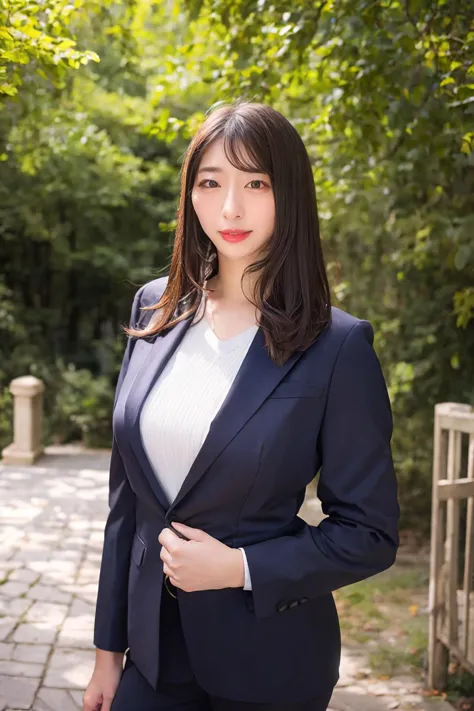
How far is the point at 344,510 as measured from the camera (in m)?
1.69

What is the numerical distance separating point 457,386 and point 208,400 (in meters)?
4.66

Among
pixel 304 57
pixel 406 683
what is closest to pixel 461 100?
pixel 304 57

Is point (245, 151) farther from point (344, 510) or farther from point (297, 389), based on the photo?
point (344, 510)

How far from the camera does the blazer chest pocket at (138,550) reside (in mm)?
1838

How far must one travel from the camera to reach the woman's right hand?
192 centimetres

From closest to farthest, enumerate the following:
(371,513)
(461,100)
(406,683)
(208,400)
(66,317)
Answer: (371,513), (208,400), (461,100), (406,683), (66,317)

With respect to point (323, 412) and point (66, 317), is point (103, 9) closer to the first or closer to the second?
point (323, 412)

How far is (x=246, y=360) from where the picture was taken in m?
1.76

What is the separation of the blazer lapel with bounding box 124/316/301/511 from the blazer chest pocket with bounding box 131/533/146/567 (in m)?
0.14

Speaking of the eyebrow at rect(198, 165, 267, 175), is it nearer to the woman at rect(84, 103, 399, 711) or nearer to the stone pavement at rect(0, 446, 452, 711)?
the woman at rect(84, 103, 399, 711)

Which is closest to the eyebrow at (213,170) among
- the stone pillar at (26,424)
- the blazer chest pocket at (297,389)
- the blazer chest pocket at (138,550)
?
the blazer chest pocket at (297,389)

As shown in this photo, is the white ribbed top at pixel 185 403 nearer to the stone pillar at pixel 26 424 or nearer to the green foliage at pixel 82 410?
the stone pillar at pixel 26 424

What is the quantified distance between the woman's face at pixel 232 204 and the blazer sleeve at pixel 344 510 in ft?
1.05

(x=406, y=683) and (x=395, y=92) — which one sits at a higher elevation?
(x=395, y=92)
